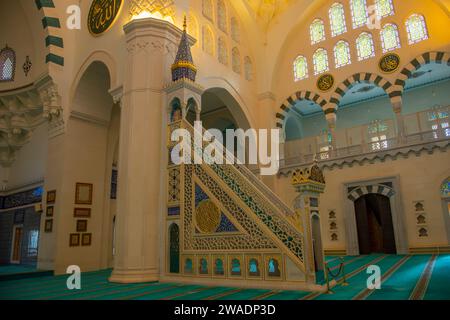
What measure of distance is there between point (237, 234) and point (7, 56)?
8.96 metres

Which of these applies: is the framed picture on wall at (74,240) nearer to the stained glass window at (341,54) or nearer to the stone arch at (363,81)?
the stone arch at (363,81)

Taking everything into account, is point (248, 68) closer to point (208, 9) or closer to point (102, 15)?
point (208, 9)

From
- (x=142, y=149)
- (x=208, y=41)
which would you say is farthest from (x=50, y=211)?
(x=208, y=41)

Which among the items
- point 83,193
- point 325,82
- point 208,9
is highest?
point 208,9

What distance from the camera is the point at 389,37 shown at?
9047 millimetres

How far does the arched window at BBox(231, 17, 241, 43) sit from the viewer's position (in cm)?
948

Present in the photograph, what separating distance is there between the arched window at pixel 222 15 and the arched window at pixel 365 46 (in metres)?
3.66

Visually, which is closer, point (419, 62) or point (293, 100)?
point (419, 62)

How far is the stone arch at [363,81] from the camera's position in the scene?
8742mm

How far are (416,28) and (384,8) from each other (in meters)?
1.08

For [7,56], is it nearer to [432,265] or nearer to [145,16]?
[145,16]

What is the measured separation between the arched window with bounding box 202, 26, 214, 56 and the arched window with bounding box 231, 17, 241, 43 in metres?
1.17

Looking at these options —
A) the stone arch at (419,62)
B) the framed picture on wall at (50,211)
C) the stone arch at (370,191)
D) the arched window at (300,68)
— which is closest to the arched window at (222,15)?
the arched window at (300,68)

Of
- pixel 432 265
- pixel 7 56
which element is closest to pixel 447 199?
pixel 432 265
